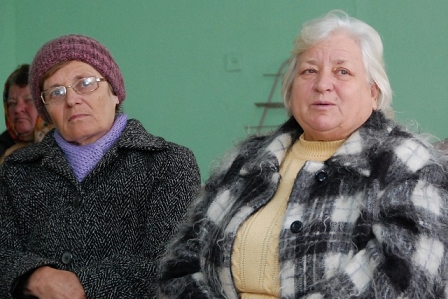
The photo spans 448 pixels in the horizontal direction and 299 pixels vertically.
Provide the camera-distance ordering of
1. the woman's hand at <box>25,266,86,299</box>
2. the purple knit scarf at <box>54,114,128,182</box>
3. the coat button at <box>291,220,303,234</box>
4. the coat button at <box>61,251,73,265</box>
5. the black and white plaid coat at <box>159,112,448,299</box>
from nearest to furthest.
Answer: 1. the black and white plaid coat at <box>159,112,448,299</box>
2. the coat button at <box>291,220,303,234</box>
3. the woman's hand at <box>25,266,86,299</box>
4. the coat button at <box>61,251,73,265</box>
5. the purple knit scarf at <box>54,114,128,182</box>

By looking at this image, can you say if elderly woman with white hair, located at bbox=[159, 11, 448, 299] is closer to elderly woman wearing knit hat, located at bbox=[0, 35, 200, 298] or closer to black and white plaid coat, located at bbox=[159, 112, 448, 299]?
black and white plaid coat, located at bbox=[159, 112, 448, 299]

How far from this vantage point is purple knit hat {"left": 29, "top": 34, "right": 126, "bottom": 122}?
2.58 m

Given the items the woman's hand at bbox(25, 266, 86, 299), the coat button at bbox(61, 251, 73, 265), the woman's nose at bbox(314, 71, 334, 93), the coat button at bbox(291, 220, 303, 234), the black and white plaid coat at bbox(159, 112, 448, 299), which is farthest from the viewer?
the coat button at bbox(61, 251, 73, 265)

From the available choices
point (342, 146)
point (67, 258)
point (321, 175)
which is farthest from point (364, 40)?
point (67, 258)

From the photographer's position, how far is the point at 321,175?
202 centimetres

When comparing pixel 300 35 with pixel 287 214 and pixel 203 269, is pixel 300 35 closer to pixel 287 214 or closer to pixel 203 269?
pixel 287 214

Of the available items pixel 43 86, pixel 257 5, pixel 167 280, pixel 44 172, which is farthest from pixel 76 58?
pixel 257 5

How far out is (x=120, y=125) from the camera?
2.62 metres

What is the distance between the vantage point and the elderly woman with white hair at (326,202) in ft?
5.97

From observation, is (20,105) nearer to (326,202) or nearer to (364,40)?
(364,40)

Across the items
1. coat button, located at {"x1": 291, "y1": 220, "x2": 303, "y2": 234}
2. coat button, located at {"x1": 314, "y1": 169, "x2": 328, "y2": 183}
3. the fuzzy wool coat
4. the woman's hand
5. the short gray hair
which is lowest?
the woman's hand

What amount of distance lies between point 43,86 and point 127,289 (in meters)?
0.79

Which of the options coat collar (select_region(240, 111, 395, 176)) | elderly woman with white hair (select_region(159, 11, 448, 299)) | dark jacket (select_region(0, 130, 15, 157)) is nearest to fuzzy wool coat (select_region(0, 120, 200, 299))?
elderly woman with white hair (select_region(159, 11, 448, 299))

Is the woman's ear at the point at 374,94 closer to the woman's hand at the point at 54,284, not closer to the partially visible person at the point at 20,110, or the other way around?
the woman's hand at the point at 54,284
